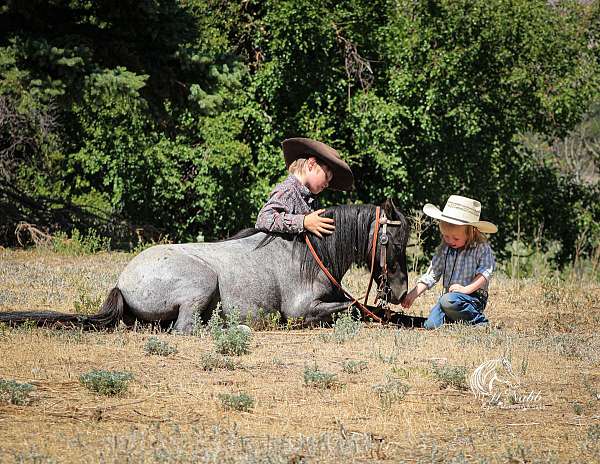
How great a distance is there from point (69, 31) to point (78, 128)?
844 cm

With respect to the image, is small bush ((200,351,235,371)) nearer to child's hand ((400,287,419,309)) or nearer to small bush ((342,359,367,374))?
small bush ((342,359,367,374))

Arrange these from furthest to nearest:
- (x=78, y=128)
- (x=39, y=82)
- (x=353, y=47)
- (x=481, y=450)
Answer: (x=78, y=128), (x=353, y=47), (x=39, y=82), (x=481, y=450)

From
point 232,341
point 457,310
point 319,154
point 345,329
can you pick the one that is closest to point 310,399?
point 232,341

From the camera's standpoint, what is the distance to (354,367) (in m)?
6.83

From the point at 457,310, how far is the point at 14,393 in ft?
14.9

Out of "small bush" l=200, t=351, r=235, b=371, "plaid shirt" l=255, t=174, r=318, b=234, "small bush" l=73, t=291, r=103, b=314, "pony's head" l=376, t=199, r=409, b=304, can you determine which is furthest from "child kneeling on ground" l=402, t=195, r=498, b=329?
"small bush" l=73, t=291, r=103, b=314

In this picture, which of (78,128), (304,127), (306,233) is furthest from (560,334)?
(78,128)

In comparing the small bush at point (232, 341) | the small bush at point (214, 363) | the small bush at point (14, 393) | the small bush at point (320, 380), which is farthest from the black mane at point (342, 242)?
the small bush at point (14, 393)

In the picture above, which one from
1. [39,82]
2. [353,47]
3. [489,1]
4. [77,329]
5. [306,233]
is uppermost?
[489,1]

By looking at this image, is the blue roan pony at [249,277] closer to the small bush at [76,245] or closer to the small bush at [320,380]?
the small bush at [320,380]

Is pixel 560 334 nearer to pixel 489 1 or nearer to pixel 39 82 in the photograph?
pixel 39 82

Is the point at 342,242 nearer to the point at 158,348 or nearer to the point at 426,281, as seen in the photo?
the point at 426,281

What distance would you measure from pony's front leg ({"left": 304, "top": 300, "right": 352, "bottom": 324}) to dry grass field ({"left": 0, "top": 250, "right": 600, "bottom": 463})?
0.16 m

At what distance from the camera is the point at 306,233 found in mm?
8961
